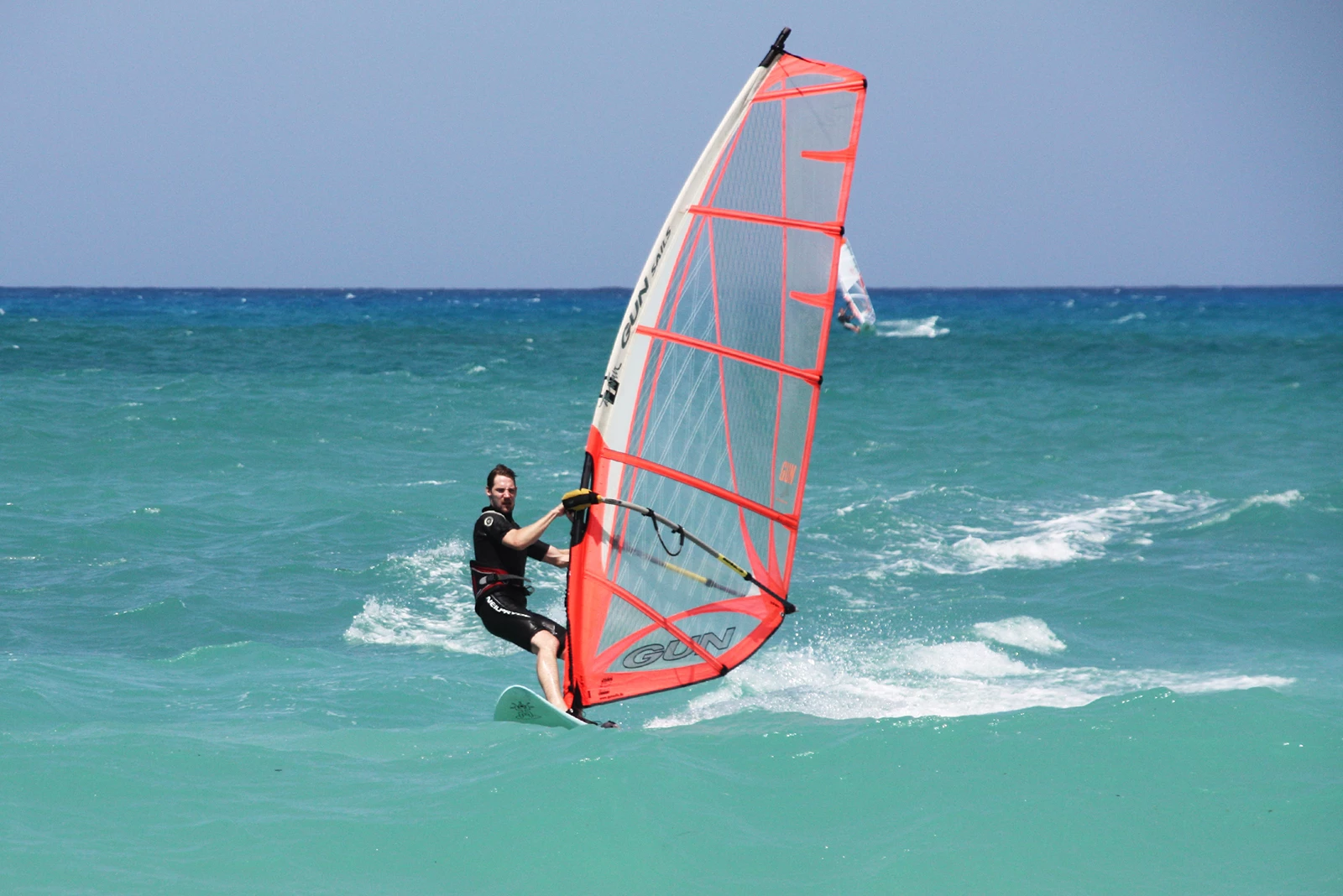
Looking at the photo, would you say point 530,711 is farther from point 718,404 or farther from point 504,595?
point 718,404

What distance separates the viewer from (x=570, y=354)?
30312 mm

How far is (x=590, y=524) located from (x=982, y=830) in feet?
6.16

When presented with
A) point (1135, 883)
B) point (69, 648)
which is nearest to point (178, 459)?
point (69, 648)

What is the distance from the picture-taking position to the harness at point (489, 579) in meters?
5.39

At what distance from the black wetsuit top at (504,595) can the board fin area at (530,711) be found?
23cm

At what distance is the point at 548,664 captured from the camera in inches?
209

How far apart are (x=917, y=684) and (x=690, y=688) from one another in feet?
4.08

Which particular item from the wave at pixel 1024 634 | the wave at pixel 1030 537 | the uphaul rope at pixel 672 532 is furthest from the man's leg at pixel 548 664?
the wave at pixel 1030 537

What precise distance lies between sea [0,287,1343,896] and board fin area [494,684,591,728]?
7 centimetres

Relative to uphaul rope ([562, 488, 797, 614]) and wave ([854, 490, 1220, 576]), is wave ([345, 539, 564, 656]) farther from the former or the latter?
wave ([854, 490, 1220, 576])

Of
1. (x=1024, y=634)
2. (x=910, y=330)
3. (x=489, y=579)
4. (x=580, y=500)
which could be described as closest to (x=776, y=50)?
(x=580, y=500)

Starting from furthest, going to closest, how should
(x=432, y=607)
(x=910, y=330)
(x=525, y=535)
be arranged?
(x=910, y=330) < (x=432, y=607) < (x=525, y=535)

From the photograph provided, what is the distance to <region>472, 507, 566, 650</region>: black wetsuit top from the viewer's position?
537 centimetres

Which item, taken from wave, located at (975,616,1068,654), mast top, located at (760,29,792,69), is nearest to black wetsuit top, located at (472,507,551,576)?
mast top, located at (760,29,792,69)
